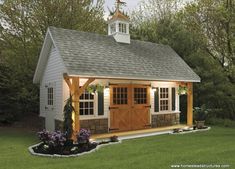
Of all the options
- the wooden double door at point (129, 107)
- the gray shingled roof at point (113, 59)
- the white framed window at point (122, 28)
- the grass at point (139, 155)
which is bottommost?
the grass at point (139, 155)

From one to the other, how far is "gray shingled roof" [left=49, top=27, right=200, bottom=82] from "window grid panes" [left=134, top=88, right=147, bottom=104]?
1053mm

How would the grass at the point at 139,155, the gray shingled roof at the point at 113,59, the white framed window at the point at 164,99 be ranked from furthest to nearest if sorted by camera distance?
the white framed window at the point at 164,99, the gray shingled roof at the point at 113,59, the grass at the point at 139,155

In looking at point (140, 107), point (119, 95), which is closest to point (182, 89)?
point (140, 107)

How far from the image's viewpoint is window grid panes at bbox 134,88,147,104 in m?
14.5

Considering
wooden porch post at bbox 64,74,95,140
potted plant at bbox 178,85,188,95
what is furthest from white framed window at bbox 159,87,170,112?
wooden porch post at bbox 64,74,95,140

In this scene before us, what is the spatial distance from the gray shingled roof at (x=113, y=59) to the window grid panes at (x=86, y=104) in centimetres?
145

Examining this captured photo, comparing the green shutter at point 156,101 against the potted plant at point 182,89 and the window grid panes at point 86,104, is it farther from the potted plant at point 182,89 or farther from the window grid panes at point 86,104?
the window grid panes at point 86,104

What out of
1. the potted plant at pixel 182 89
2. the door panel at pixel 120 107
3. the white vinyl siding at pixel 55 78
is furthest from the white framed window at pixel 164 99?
the white vinyl siding at pixel 55 78

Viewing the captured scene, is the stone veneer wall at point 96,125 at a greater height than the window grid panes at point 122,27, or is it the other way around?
the window grid panes at point 122,27

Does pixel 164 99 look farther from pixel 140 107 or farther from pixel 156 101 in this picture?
pixel 140 107

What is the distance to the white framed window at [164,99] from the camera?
51.0ft

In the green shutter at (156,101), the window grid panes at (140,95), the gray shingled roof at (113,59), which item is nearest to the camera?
the gray shingled roof at (113,59)

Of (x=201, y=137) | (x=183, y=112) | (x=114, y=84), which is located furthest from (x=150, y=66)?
(x=183, y=112)

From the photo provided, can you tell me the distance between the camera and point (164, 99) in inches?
619
